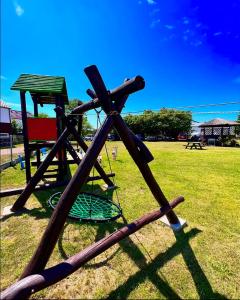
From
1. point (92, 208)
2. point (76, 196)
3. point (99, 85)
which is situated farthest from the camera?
point (92, 208)

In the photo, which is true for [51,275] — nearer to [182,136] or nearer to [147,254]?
[147,254]

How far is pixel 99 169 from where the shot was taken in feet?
17.8

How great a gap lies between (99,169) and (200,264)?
3419 millimetres

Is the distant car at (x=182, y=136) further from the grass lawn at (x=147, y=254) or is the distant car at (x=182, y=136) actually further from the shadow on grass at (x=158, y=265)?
the shadow on grass at (x=158, y=265)

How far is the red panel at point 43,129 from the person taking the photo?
5.82 m

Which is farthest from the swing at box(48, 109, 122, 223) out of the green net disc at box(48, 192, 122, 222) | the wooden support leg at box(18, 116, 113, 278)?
the wooden support leg at box(18, 116, 113, 278)

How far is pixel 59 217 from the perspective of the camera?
82.0 inches

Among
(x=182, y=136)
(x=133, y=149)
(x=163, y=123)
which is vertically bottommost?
(x=182, y=136)

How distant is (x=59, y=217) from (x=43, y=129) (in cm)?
440

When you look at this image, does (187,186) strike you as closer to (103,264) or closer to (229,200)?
(229,200)

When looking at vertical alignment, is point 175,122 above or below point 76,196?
above

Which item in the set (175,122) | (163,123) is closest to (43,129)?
(175,122)

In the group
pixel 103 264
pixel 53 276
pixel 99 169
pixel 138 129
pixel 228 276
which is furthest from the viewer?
pixel 138 129

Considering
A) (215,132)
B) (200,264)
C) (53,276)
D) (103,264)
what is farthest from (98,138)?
(215,132)
